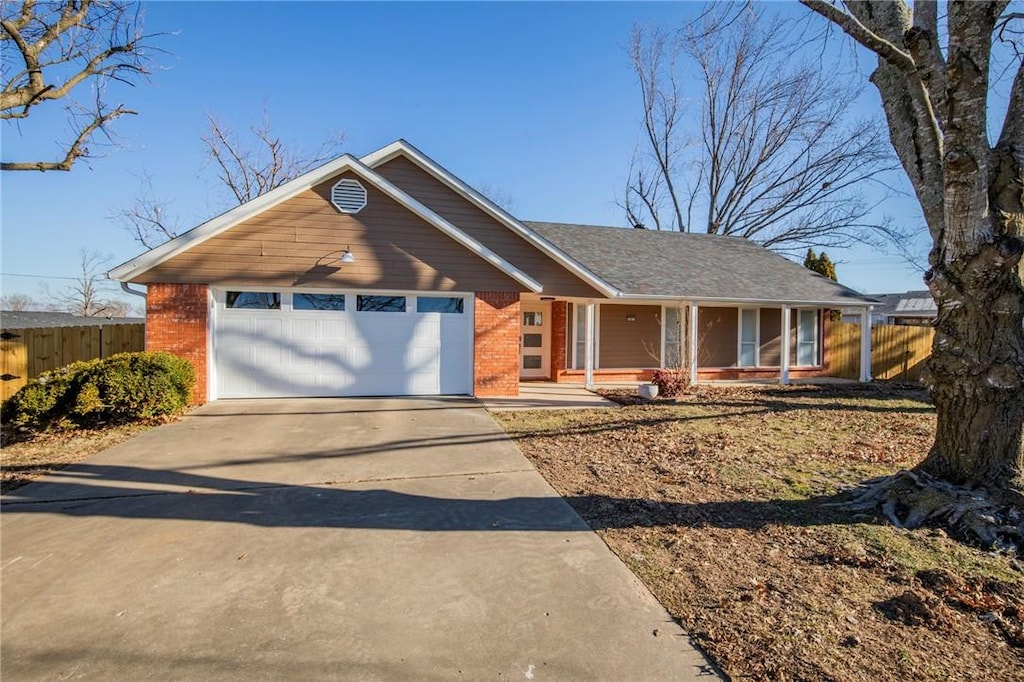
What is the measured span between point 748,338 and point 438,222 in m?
11.0

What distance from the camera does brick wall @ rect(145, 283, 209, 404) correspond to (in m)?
10.1

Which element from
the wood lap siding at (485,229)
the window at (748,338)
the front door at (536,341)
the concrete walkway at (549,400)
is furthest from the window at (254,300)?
the window at (748,338)

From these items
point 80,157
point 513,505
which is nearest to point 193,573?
point 513,505

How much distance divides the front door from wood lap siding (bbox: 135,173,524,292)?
3635 mm

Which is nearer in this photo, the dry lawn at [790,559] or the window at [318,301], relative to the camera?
the dry lawn at [790,559]

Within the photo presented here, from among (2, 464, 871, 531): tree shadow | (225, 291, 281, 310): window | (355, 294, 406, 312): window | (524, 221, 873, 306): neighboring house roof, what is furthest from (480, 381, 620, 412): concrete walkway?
(2, 464, 871, 531): tree shadow

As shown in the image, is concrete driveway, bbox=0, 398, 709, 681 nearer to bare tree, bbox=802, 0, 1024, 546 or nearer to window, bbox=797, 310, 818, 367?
bare tree, bbox=802, 0, 1024, 546

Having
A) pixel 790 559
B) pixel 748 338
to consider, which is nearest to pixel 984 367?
pixel 790 559

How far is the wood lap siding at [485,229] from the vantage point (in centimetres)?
1289

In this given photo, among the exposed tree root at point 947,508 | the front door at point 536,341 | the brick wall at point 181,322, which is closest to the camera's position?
the exposed tree root at point 947,508

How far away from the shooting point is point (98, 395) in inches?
303

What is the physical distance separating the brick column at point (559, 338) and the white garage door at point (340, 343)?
154 inches

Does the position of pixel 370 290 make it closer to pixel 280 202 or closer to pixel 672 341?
pixel 280 202

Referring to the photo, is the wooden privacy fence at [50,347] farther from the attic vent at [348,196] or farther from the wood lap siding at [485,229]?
the wood lap siding at [485,229]
